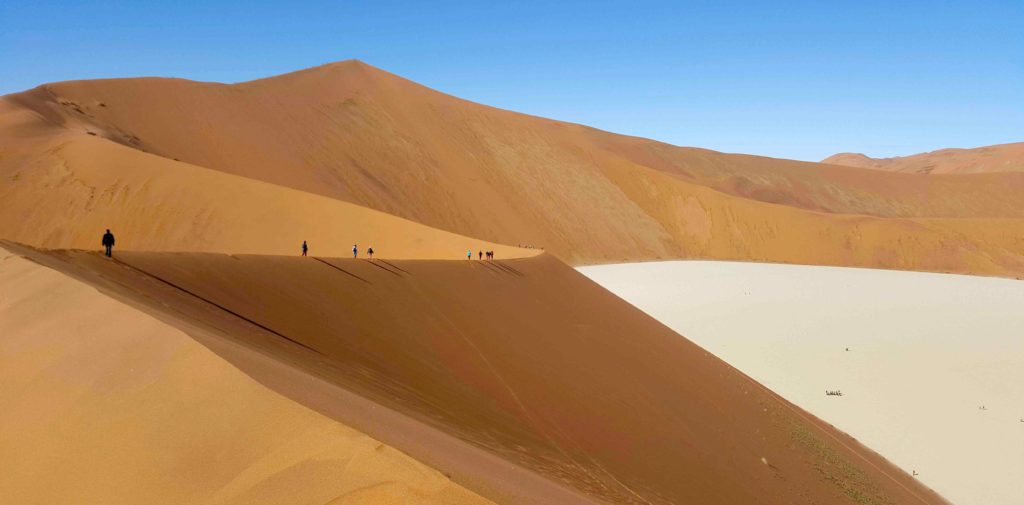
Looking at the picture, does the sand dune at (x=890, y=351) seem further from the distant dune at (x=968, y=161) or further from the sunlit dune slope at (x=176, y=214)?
the distant dune at (x=968, y=161)

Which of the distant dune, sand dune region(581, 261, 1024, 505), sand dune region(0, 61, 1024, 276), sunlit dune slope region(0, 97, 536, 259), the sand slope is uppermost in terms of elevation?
the distant dune

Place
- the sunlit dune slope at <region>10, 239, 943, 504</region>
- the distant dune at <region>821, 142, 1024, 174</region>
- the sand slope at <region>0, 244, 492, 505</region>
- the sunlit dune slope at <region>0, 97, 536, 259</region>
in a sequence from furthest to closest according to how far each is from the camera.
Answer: the distant dune at <region>821, 142, 1024, 174</region> < the sunlit dune slope at <region>0, 97, 536, 259</region> < the sunlit dune slope at <region>10, 239, 943, 504</region> < the sand slope at <region>0, 244, 492, 505</region>

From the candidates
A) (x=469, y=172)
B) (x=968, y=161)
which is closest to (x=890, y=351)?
(x=469, y=172)

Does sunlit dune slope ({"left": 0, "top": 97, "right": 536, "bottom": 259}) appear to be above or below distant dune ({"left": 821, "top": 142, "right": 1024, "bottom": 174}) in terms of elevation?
below

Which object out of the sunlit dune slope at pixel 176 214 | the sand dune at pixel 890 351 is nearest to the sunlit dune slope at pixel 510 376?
the sand dune at pixel 890 351

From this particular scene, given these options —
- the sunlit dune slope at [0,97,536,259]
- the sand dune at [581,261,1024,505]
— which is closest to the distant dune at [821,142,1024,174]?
the sand dune at [581,261,1024,505]

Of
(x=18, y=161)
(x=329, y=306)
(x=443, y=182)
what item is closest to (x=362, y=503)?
(x=329, y=306)

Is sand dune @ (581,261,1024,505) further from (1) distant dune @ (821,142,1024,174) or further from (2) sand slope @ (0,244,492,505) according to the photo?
(1) distant dune @ (821,142,1024,174)

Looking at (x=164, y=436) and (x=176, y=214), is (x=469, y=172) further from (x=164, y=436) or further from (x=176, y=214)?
(x=164, y=436)
